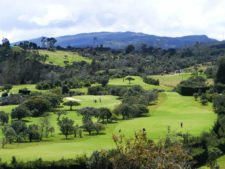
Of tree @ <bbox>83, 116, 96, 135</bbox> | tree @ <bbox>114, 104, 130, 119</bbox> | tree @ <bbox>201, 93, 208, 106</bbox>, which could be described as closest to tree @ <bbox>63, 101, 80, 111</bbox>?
tree @ <bbox>114, 104, 130, 119</bbox>

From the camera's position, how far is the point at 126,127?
7906cm

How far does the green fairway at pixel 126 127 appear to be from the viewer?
61719 millimetres

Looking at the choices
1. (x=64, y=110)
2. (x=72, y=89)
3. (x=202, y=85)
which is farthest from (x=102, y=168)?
(x=72, y=89)

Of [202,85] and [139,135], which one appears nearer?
[139,135]

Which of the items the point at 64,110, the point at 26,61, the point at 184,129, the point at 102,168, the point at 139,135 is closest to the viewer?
the point at 139,135

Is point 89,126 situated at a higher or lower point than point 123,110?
lower

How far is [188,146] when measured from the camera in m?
58.8

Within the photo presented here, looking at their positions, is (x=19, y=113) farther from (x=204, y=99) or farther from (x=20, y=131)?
(x=204, y=99)

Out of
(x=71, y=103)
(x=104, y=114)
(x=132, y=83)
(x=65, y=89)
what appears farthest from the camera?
(x=132, y=83)

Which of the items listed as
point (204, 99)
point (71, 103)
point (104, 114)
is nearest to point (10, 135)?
point (104, 114)

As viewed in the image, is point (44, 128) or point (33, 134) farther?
point (44, 128)

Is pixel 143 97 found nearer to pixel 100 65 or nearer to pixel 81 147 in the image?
pixel 81 147

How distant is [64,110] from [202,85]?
4187 centimetres

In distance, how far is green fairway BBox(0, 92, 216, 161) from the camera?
61.7m
